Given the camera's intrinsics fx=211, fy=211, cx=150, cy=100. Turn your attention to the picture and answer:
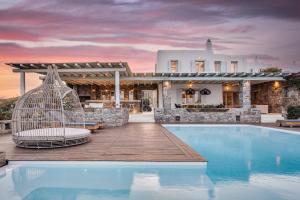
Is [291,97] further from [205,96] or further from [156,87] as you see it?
[156,87]

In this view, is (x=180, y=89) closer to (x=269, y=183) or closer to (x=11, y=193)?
(x=269, y=183)

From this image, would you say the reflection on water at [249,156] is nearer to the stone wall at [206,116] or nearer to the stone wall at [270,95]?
the stone wall at [206,116]

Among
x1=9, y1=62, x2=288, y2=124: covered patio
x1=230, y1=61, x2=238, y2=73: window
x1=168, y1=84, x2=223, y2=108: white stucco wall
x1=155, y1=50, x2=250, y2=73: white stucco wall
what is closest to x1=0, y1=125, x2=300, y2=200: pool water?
x1=9, y1=62, x2=288, y2=124: covered patio

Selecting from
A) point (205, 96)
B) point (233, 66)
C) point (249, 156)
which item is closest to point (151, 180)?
point (249, 156)

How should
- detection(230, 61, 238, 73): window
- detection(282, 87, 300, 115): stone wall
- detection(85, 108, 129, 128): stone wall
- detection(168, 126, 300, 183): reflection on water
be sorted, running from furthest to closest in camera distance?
detection(230, 61, 238, 73): window, detection(282, 87, 300, 115): stone wall, detection(85, 108, 129, 128): stone wall, detection(168, 126, 300, 183): reflection on water

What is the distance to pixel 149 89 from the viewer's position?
23.9 m

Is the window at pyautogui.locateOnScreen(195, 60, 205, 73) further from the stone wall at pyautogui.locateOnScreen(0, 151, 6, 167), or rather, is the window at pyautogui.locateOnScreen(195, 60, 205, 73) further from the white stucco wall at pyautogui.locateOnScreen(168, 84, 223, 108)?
the stone wall at pyautogui.locateOnScreen(0, 151, 6, 167)

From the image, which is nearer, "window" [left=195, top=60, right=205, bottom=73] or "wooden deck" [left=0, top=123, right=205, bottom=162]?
"wooden deck" [left=0, top=123, right=205, bottom=162]

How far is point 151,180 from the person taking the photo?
184 inches

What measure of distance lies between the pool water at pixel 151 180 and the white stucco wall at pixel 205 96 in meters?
15.5

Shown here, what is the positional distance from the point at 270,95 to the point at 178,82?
9904mm

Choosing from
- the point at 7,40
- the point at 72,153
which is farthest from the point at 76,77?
the point at 72,153

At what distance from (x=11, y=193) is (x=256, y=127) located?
13495 millimetres

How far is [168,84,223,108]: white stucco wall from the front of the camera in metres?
21.6
